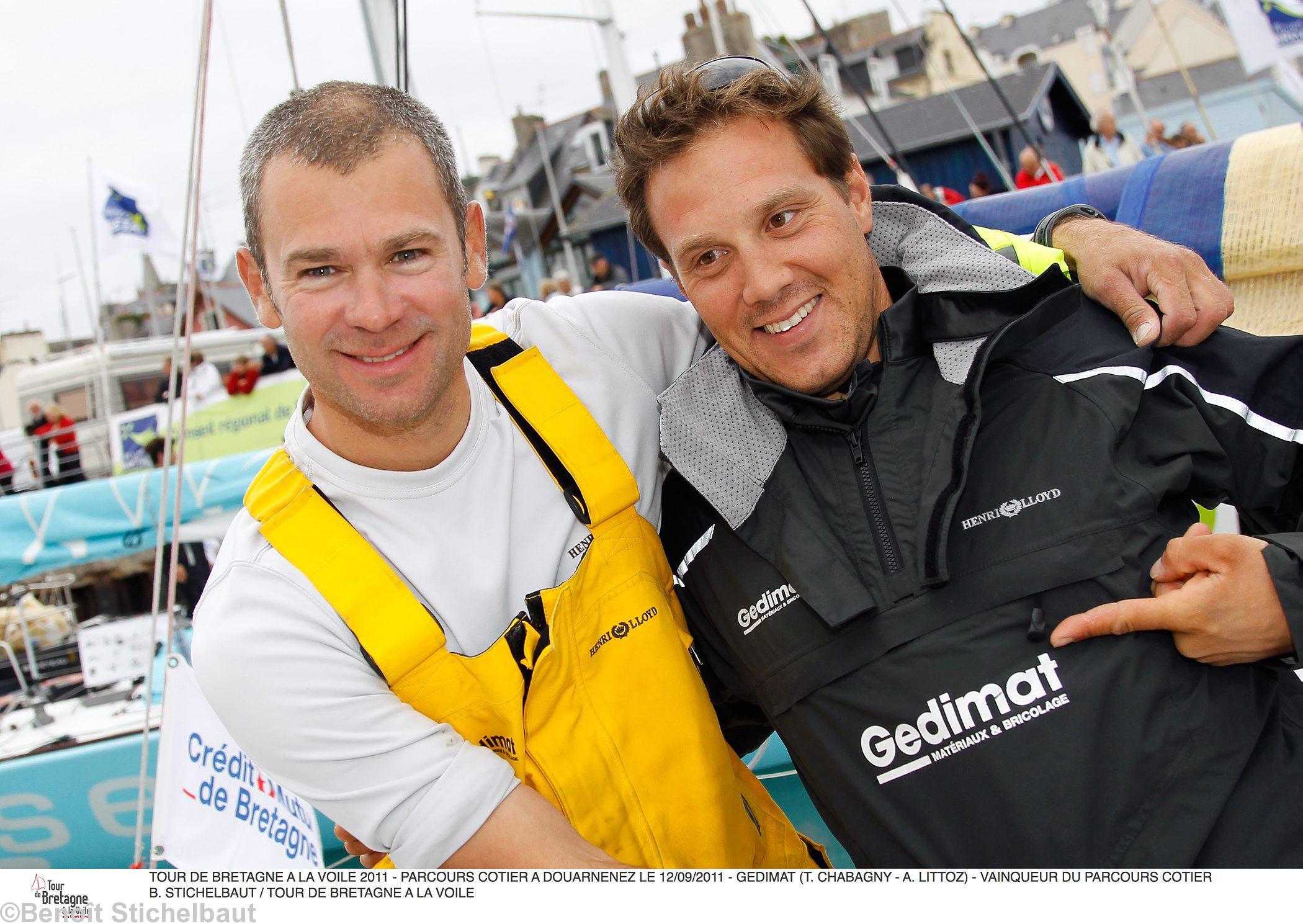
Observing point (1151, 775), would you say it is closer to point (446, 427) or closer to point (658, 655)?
point (658, 655)

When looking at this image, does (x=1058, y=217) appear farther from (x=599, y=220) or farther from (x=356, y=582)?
(x=599, y=220)

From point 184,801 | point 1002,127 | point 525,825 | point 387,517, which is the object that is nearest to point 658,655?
point 525,825

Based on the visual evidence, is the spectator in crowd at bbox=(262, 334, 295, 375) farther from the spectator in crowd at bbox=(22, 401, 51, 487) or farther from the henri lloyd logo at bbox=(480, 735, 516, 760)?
the henri lloyd logo at bbox=(480, 735, 516, 760)

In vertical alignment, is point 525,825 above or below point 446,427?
below

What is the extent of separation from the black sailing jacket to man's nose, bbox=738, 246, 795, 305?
0.66ft

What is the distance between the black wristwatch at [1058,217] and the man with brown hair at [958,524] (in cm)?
39

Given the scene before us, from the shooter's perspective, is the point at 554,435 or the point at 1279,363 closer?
the point at 1279,363

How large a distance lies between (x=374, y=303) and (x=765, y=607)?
94cm

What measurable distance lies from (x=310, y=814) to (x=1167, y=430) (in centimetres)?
356

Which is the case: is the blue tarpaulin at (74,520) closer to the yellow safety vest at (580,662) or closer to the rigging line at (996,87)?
the yellow safety vest at (580,662)

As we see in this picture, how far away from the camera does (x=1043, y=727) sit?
4.74 ft

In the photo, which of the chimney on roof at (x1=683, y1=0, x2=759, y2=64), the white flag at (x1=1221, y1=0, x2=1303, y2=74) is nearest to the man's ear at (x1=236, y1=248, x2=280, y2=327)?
the white flag at (x1=1221, y1=0, x2=1303, y2=74)

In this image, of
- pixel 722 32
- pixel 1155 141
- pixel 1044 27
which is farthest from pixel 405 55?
pixel 1044 27

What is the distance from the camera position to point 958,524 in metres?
1.59
